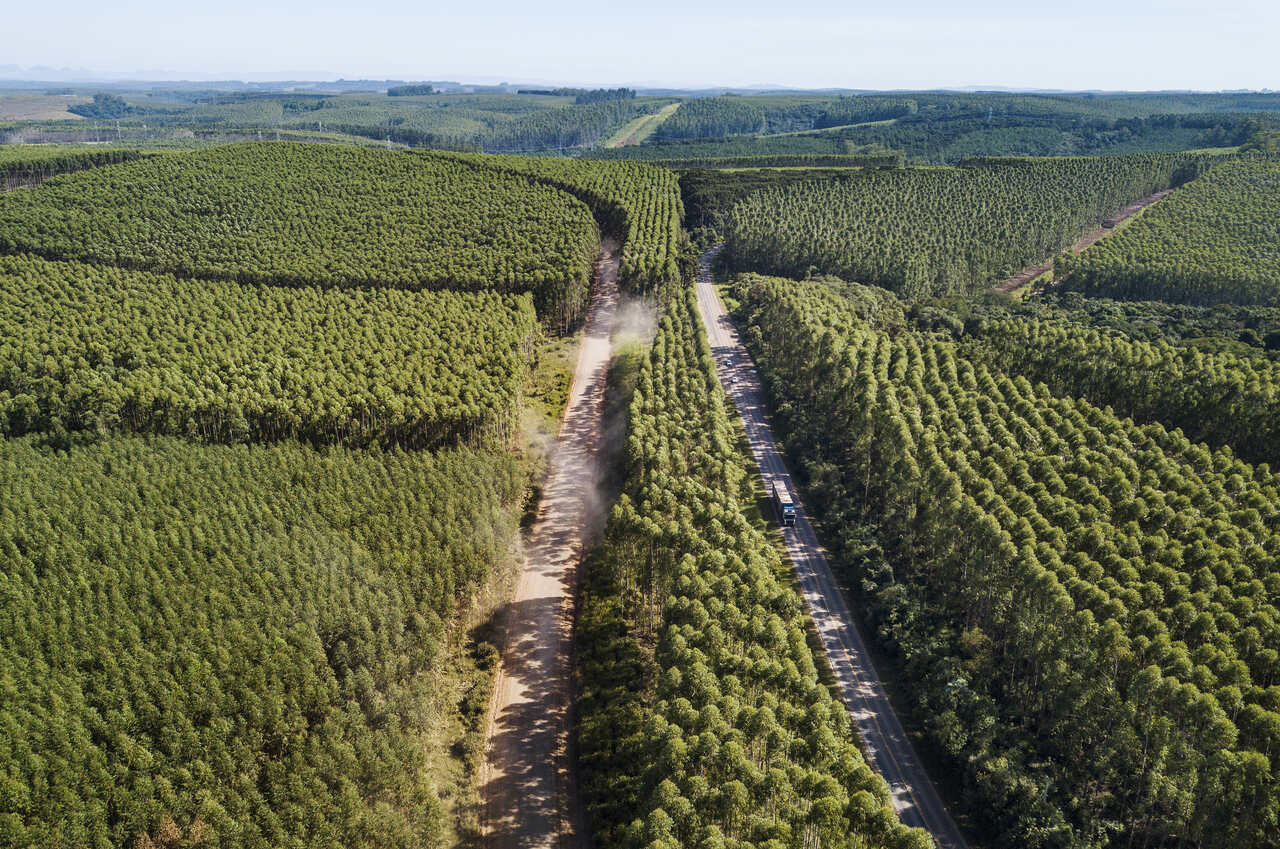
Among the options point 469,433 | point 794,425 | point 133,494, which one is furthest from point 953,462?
point 133,494

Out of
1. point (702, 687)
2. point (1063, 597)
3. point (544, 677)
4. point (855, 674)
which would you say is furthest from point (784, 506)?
point (702, 687)

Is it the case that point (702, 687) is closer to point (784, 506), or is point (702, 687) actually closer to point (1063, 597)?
point (1063, 597)

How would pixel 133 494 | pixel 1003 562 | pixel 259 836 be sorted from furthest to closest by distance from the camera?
pixel 133 494 < pixel 1003 562 < pixel 259 836

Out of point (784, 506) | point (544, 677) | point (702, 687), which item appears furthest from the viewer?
point (784, 506)

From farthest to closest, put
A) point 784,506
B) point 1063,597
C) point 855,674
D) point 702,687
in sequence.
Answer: point 784,506 → point 855,674 → point 1063,597 → point 702,687

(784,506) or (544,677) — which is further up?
(784,506)

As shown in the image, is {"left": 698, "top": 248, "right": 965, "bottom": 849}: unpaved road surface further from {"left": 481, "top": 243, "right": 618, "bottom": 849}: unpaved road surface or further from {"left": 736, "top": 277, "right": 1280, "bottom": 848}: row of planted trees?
{"left": 481, "top": 243, "right": 618, "bottom": 849}: unpaved road surface

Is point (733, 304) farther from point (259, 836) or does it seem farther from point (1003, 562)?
point (259, 836)

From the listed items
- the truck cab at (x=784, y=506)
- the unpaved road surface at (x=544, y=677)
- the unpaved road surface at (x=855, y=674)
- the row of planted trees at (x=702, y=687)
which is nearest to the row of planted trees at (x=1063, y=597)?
the unpaved road surface at (x=855, y=674)
